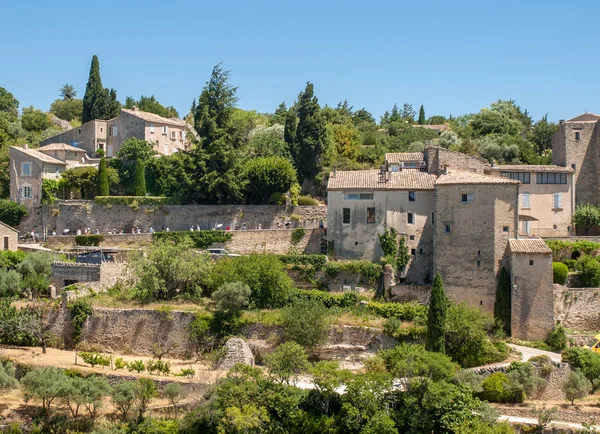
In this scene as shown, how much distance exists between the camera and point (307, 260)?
48000 millimetres

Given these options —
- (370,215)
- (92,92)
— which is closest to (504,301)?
(370,215)

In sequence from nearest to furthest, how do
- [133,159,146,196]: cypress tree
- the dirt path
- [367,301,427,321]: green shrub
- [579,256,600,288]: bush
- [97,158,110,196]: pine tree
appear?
1. the dirt path
2. [367,301,427,321]: green shrub
3. [579,256,600,288]: bush
4. [97,158,110,196]: pine tree
5. [133,159,146,196]: cypress tree

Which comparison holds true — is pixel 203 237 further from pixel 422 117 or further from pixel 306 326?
pixel 422 117

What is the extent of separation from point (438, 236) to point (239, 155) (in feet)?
56.5

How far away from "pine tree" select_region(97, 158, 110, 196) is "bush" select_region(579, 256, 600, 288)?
101 ft

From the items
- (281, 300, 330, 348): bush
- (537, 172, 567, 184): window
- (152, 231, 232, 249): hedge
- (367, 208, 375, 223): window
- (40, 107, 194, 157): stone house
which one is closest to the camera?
(281, 300, 330, 348): bush

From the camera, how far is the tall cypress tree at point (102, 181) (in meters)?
59.6

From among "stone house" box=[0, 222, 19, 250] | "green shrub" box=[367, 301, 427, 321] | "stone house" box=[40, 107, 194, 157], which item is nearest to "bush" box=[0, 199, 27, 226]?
"stone house" box=[0, 222, 19, 250]

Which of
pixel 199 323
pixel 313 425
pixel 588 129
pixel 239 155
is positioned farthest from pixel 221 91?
pixel 313 425

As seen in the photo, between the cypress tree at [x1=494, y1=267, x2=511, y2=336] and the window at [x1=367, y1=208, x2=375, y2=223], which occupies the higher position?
the window at [x1=367, y1=208, x2=375, y2=223]

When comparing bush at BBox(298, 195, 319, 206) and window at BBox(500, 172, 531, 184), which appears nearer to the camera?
window at BBox(500, 172, 531, 184)

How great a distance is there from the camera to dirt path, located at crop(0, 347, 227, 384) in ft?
131

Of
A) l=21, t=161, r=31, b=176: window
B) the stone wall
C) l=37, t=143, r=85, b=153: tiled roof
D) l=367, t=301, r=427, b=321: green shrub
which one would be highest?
l=37, t=143, r=85, b=153: tiled roof

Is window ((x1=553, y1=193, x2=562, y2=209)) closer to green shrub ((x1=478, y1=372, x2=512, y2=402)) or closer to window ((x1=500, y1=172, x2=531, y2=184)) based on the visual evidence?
window ((x1=500, y1=172, x2=531, y2=184))
